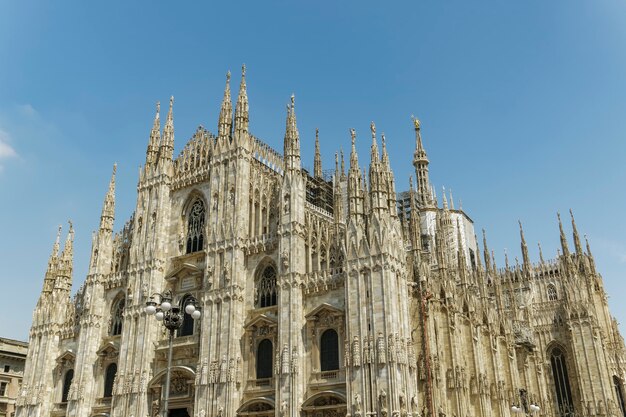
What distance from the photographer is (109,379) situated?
1865 inches

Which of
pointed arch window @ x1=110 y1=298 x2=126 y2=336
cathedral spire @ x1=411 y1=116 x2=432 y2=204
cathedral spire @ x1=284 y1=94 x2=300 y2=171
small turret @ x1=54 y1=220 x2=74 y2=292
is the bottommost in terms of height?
pointed arch window @ x1=110 y1=298 x2=126 y2=336

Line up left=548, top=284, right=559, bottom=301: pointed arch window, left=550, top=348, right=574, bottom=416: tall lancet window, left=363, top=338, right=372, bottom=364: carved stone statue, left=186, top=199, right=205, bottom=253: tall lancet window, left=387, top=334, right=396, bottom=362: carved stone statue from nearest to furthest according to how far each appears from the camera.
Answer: left=387, top=334, right=396, bottom=362: carved stone statue < left=363, top=338, right=372, bottom=364: carved stone statue < left=186, top=199, right=205, bottom=253: tall lancet window < left=550, top=348, right=574, bottom=416: tall lancet window < left=548, top=284, right=559, bottom=301: pointed arch window

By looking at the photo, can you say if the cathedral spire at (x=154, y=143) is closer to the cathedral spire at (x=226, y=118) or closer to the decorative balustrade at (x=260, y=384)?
the cathedral spire at (x=226, y=118)

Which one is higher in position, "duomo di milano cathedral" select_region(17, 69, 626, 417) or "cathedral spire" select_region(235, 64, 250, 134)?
"cathedral spire" select_region(235, 64, 250, 134)

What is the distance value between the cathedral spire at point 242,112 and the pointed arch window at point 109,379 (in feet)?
68.5

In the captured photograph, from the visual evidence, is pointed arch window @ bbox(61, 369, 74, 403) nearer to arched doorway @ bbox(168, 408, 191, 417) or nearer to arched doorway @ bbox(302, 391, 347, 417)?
arched doorway @ bbox(168, 408, 191, 417)

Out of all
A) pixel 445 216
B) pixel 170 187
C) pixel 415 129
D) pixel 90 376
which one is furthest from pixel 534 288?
pixel 90 376

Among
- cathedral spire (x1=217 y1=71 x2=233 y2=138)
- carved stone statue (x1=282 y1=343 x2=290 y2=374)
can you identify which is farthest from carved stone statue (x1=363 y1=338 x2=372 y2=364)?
cathedral spire (x1=217 y1=71 x2=233 y2=138)

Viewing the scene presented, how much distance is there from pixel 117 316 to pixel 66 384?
7267 millimetres

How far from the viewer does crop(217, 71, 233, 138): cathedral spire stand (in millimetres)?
49059

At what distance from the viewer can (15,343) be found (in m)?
66.8

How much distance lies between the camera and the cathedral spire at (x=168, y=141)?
51.8 m

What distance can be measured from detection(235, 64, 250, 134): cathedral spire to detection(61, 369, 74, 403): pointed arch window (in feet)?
79.8

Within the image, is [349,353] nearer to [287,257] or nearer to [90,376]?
[287,257]
